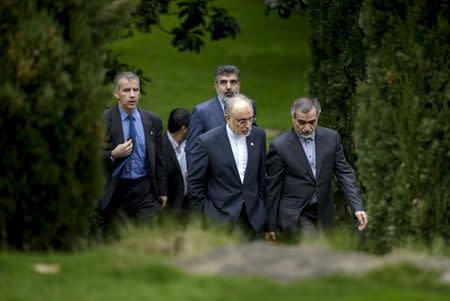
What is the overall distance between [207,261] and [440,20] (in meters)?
3.65

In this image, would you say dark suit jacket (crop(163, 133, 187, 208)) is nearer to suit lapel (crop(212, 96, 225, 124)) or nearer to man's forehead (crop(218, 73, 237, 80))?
suit lapel (crop(212, 96, 225, 124))

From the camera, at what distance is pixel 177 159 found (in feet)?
47.7

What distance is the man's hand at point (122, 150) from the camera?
13.1 metres

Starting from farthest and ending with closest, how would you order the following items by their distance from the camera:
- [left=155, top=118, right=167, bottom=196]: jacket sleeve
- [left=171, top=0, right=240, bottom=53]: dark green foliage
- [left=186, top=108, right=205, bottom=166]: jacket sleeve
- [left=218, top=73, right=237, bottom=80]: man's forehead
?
[left=171, top=0, right=240, bottom=53]: dark green foliage
[left=218, top=73, right=237, bottom=80]: man's forehead
[left=186, top=108, right=205, bottom=166]: jacket sleeve
[left=155, top=118, right=167, bottom=196]: jacket sleeve

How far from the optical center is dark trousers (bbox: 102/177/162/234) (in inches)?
526

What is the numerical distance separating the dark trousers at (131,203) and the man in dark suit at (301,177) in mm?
1385

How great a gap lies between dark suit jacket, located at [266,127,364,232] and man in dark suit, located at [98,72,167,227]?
138 centimetres

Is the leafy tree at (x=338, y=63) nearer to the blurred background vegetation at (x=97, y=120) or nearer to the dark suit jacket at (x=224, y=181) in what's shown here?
the blurred background vegetation at (x=97, y=120)

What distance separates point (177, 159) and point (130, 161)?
1251 millimetres

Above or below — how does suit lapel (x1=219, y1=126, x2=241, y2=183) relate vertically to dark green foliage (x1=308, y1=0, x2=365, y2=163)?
below

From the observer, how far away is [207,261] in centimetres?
796

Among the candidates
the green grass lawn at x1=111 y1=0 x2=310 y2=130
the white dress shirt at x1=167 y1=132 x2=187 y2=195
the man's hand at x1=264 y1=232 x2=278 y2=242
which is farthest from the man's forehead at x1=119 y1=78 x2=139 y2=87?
the green grass lawn at x1=111 y1=0 x2=310 y2=130

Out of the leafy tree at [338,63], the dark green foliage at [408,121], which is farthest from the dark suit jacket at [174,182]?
the dark green foliage at [408,121]

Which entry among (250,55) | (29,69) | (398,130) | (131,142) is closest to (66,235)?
(29,69)
